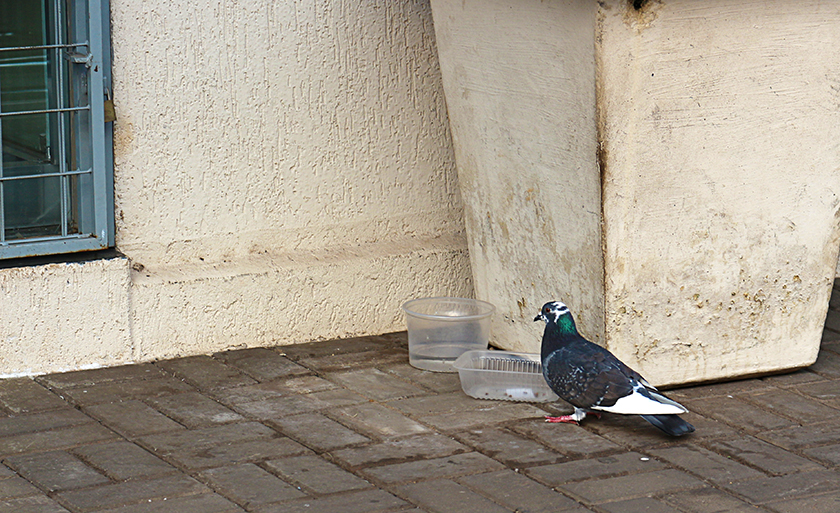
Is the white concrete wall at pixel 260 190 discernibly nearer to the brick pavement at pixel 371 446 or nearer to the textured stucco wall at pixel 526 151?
the brick pavement at pixel 371 446

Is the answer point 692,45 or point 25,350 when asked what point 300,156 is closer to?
point 25,350

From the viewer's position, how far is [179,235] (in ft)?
14.3

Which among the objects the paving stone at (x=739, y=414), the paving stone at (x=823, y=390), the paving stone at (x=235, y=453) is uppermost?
the paving stone at (x=823, y=390)

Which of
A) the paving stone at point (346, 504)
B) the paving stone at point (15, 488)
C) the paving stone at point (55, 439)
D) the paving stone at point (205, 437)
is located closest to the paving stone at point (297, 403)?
the paving stone at point (205, 437)

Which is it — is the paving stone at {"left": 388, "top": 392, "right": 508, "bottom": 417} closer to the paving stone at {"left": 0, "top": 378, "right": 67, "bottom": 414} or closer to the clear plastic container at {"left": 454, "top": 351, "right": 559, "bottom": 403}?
the clear plastic container at {"left": 454, "top": 351, "right": 559, "bottom": 403}

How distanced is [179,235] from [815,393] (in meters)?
2.46

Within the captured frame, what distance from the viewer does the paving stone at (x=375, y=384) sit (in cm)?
401

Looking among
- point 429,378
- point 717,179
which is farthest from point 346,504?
point 717,179

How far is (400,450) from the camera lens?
11.4 feet

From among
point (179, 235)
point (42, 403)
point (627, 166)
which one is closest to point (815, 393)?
point (627, 166)

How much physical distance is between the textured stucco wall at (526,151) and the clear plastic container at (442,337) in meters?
0.15

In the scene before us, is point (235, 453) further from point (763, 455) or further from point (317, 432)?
point (763, 455)

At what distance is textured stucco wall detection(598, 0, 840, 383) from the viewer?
3.66 meters

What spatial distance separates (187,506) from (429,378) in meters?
1.35
